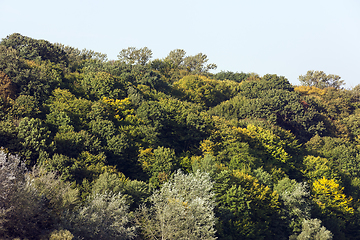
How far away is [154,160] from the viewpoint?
62.5 metres

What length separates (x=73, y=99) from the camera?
71750 millimetres

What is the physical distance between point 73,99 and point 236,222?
36.4 meters

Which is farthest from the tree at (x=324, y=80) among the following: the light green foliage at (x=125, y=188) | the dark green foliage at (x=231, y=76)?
the light green foliage at (x=125, y=188)

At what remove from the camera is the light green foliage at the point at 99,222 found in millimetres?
34250

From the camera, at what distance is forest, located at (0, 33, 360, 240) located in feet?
121

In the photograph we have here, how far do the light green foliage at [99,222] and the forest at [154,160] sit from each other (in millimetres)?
124

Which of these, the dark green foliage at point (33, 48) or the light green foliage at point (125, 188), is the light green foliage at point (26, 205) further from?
the dark green foliage at point (33, 48)

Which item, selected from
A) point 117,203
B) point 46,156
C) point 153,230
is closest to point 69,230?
point 117,203

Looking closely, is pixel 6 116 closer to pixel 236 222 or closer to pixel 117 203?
pixel 117 203

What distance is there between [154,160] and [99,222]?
27.6m

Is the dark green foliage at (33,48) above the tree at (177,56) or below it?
below

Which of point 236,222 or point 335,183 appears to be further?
point 335,183

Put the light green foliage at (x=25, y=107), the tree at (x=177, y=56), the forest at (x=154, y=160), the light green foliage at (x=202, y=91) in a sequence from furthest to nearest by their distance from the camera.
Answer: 1. the tree at (x=177, y=56)
2. the light green foliage at (x=202, y=91)
3. the light green foliage at (x=25, y=107)
4. the forest at (x=154, y=160)

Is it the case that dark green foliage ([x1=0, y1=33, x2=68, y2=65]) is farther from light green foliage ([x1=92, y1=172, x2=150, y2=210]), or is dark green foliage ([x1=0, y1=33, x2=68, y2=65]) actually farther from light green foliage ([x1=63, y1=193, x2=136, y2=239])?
light green foliage ([x1=63, y1=193, x2=136, y2=239])
